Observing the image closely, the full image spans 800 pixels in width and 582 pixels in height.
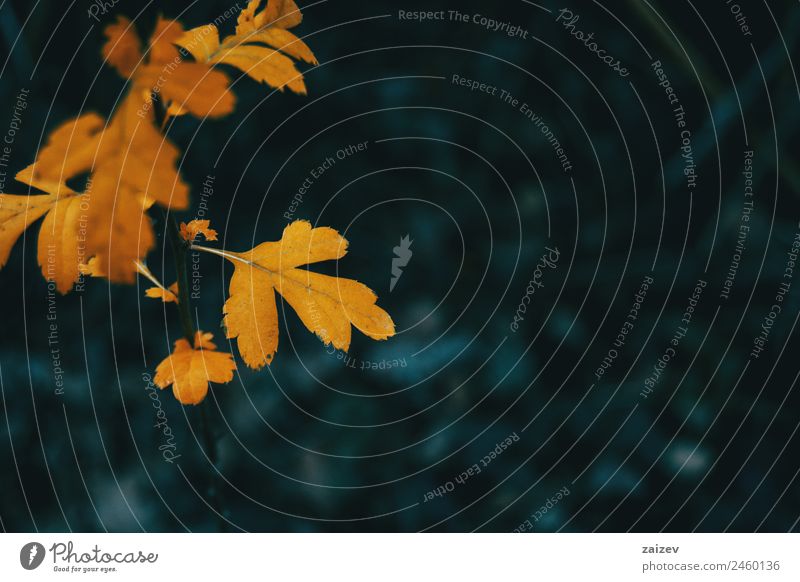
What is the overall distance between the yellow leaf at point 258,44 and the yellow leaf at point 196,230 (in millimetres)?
167

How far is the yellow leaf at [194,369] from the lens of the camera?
0.82 meters

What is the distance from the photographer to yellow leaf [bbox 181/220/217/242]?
777 millimetres

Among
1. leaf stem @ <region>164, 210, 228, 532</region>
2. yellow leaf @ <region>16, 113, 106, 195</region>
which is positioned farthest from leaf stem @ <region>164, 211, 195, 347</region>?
yellow leaf @ <region>16, 113, 106, 195</region>

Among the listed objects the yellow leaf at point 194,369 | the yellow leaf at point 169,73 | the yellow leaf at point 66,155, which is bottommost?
the yellow leaf at point 194,369

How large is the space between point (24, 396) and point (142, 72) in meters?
0.42

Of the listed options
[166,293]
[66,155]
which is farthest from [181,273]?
[66,155]

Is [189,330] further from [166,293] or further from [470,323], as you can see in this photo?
[470,323]

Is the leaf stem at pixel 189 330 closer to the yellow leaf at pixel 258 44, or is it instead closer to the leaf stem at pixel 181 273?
the leaf stem at pixel 181 273

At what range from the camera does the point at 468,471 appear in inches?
36.1
